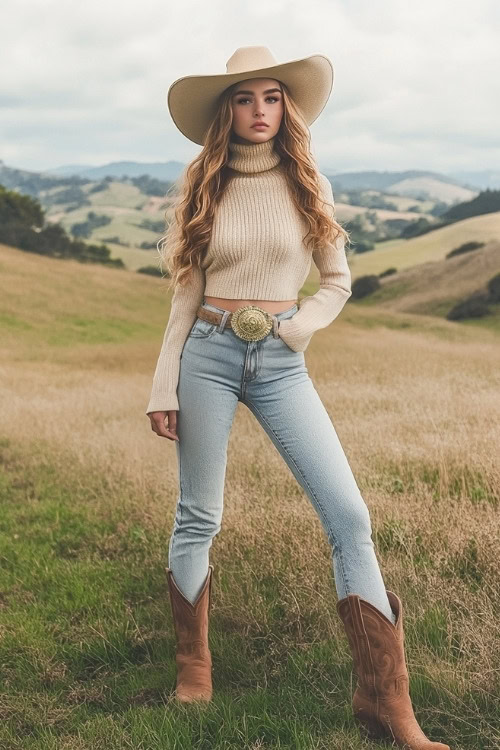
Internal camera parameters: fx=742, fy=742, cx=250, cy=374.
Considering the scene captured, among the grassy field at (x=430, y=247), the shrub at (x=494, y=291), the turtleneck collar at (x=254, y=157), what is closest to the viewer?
the turtleneck collar at (x=254, y=157)

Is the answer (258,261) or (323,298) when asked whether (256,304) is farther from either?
(323,298)

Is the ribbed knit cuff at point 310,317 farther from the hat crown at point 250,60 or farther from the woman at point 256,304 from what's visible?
the hat crown at point 250,60

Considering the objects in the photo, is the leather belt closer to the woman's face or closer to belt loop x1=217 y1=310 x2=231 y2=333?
belt loop x1=217 y1=310 x2=231 y2=333

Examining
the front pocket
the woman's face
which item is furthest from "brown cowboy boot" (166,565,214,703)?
the woman's face

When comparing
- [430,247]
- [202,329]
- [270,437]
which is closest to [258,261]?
[202,329]

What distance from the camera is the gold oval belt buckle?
332cm

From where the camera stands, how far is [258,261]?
339cm

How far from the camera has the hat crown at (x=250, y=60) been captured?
335 centimetres

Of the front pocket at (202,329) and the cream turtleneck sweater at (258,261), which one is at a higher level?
the cream turtleneck sweater at (258,261)

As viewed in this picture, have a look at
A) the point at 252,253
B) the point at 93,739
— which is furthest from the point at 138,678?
the point at 252,253

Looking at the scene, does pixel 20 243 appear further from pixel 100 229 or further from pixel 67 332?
pixel 100 229

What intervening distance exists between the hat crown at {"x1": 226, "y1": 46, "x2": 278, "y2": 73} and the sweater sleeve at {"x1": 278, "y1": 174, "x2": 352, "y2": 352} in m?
0.57

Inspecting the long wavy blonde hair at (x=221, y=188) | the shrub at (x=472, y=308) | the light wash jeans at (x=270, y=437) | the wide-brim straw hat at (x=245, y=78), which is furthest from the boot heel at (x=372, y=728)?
the shrub at (x=472, y=308)

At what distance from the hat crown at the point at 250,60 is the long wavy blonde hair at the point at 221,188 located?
11 cm
